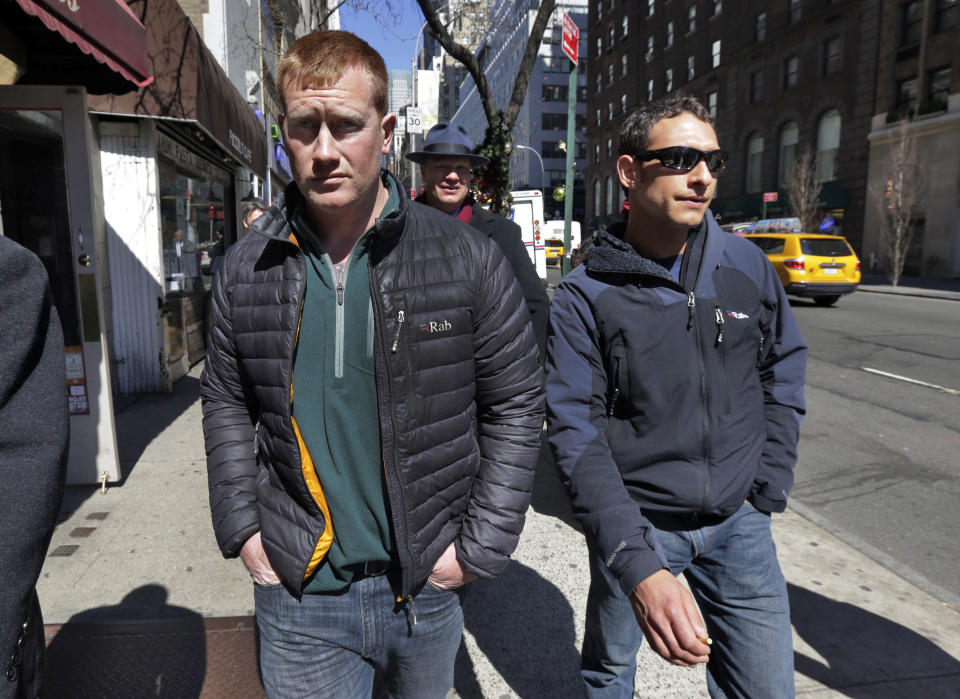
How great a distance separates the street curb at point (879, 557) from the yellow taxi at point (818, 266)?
13457 mm

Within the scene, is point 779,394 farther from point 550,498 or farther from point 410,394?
point 550,498

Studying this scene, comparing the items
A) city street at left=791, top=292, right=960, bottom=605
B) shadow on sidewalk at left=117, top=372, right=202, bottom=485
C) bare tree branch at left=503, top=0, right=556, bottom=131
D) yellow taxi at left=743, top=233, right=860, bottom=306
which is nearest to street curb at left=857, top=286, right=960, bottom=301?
yellow taxi at left=743, top=233, right=860, bottom=306

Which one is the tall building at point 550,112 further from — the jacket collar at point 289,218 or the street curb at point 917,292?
the jacket collar at point 289,218

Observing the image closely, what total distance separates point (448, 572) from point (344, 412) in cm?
48

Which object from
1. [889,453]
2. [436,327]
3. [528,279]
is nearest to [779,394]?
Answer: [436,327]

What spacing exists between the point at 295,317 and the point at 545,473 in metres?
3.85

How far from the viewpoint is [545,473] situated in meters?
5.19

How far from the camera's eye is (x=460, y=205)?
13.6ft

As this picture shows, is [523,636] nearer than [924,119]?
Yes

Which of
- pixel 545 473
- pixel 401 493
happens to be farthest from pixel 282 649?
pixel 545 473

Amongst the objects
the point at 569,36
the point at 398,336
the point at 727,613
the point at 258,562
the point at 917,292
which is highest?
the point at 569,36

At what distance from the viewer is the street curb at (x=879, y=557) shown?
11.4 feet

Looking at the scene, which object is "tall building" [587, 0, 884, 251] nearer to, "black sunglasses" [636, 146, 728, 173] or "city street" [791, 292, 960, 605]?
"city street" [791, 292, 960, 605]

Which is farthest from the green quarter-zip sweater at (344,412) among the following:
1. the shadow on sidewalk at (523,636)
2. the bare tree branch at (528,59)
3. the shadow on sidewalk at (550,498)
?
the bare tree branch at (528,59)
